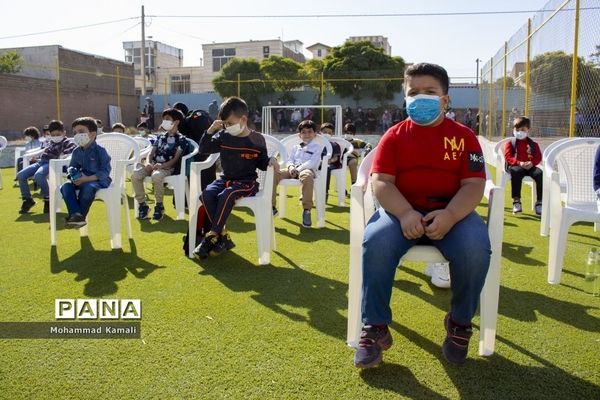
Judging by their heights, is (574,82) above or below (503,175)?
above

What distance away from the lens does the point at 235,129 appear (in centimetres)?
424

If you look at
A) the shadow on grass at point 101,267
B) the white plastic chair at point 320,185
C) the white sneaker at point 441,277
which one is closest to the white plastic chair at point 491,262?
the white sneaker at point 441,277

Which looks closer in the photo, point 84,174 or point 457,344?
point 457,344

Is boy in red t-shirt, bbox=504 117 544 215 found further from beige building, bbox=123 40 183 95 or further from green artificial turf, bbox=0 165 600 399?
beige building, bbox=123 40 183 95

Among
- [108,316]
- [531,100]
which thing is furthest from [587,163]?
[531,100]

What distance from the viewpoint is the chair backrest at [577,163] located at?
4414 mm

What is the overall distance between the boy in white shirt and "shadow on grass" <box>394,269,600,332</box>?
2290 mm

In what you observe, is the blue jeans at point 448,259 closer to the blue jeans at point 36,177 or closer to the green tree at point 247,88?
the blue jeans at point 36,177

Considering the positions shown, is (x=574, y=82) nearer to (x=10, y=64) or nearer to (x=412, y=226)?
(x=412, y=226)

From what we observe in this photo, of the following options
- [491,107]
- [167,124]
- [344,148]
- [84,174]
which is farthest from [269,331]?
[491,107]

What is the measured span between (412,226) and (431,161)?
0.37 m

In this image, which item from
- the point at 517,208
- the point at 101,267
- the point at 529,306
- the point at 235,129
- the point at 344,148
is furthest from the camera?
the point at 344,148

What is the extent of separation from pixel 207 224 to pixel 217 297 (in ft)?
4.21

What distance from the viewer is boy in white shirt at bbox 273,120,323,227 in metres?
5.70
